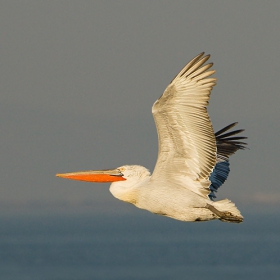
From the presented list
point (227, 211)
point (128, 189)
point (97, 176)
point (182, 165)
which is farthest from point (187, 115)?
point (97, 176)

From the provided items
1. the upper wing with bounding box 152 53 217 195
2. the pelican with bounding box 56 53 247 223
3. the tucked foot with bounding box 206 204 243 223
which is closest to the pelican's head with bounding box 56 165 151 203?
the pelican with bounding box 56 53 247 223

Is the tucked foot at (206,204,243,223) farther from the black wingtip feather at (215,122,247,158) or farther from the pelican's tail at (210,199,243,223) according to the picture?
the black wingtip feather at (215,122,247,158)

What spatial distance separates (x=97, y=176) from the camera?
1338 centimetres

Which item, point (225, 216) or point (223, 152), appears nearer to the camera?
point (225, 216)

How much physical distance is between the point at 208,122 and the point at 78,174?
2.60 m

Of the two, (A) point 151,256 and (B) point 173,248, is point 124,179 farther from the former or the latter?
(B) point 173,248

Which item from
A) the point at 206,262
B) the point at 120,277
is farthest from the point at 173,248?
the point at 120,277

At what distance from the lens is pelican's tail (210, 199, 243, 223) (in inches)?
487

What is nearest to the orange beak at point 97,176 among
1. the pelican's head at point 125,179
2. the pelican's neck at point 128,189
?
the pelican's head at point 125,179

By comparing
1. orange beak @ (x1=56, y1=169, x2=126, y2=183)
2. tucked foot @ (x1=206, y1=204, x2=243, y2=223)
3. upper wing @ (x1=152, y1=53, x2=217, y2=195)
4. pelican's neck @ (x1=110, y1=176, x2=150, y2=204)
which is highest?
upper wing @ (x1=152, y1=53, x2=217, y2=195)

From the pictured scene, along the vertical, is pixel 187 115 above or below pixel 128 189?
above

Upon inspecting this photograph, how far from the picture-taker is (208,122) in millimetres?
11859

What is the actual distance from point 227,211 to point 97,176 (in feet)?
6.97

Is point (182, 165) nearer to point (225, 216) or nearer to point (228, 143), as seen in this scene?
point (225, 216)
